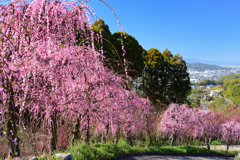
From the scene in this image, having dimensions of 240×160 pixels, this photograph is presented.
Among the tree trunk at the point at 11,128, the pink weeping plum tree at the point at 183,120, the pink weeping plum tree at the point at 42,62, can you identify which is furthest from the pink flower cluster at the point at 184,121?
the tree trunk at the point at 11,128

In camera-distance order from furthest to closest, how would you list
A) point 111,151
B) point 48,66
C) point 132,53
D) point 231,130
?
point 132,53, point 231,130, point 111,151, point 48,66

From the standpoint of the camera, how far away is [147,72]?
70.1ft

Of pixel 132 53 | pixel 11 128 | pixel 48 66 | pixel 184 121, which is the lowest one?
pixel 184 121

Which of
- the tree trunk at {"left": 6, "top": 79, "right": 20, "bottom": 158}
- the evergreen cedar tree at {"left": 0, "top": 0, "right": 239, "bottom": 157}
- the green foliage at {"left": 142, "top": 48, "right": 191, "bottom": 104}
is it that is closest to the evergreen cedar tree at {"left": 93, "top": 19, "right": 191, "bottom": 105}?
the green foliage at {"left": 142, "top": 48, "right": 191, "bottom": 104}

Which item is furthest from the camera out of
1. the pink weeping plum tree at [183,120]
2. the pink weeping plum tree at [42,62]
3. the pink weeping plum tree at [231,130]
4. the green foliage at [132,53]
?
the green foliage at [132,53]

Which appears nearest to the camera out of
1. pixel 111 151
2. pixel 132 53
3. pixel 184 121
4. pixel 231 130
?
pixel 111 151

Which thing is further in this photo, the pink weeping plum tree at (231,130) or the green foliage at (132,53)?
the green foliage at (132,53)

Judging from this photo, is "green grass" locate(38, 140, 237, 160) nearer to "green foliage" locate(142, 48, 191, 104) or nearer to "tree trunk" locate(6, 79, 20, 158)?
"tree trunk" locate(6, 79, 20, 158)

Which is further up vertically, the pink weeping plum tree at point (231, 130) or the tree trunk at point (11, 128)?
the tree trunk at point (11, 128)

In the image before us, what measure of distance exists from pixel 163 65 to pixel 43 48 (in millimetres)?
19110

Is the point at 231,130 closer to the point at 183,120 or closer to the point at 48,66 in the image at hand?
the point at 183,120

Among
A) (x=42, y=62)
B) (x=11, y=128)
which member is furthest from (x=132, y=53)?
(x=11, y=128)

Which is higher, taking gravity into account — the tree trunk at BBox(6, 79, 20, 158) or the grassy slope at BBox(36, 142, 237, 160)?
the tree trunk at BBox(6, 79, 20, 158)

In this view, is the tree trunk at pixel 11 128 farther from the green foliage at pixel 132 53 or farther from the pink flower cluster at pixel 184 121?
the green foliage at pixel 132 53
